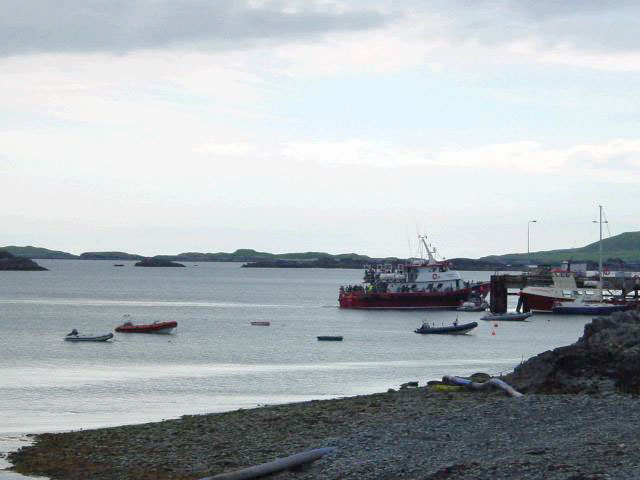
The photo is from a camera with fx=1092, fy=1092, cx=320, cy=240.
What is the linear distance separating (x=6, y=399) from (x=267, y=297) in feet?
381

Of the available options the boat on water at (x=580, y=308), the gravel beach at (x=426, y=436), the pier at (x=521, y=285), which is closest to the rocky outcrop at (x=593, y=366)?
the gravel beach at (x=426, y=436)

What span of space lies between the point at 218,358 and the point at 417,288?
52386 millimetres

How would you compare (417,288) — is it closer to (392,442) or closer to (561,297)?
(561,297)

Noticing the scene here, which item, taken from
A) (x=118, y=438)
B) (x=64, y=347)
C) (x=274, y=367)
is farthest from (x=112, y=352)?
(x=118, y=438)

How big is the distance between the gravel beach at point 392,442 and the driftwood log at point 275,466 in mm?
268

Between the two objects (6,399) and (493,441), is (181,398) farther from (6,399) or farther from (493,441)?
(493,441)

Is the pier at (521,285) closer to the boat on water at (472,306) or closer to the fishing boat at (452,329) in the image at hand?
the boat on water at (472,306)

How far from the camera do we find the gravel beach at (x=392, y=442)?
61.6 ft

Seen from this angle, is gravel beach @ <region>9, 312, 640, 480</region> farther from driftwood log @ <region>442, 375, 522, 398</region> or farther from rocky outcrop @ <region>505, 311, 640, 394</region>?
driftwood log @ <region>442, 375, 522, 398</region>

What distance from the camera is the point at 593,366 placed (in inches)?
1107

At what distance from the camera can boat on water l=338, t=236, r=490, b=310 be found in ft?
355

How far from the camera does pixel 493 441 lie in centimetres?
2092

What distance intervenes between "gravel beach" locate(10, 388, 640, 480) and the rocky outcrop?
1.47m

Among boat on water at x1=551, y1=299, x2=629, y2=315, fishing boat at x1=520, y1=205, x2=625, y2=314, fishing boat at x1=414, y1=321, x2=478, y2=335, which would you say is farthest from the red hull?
fishing boat at x1=414, y1=321, x2=478, y2=335
